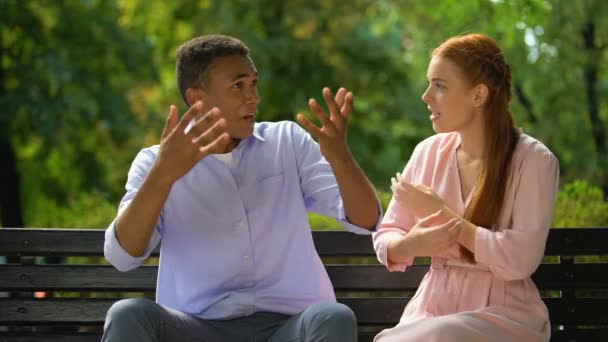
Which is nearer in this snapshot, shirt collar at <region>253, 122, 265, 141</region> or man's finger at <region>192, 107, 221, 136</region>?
man's finger at <region>192, 107, 221, 136</region>

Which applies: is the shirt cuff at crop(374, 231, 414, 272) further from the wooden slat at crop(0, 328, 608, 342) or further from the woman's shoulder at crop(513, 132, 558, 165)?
the wooden slat at crop(0, 328, 608, 342)

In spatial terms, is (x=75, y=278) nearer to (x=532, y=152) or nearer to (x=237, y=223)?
(x=237, y=223)

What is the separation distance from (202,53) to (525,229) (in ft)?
5.15

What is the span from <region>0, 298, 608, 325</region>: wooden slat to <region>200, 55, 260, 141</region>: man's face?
0.97m

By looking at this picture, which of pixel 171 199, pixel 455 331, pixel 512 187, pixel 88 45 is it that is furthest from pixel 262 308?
pixel 88 45

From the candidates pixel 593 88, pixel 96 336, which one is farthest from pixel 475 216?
pixel 593 88

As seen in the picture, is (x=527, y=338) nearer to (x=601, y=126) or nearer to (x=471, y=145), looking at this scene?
(x=471, y=145)

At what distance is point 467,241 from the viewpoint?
3.81 meters

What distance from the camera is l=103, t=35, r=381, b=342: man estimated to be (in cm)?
403

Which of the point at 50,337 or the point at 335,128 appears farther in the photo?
the point at 50,337

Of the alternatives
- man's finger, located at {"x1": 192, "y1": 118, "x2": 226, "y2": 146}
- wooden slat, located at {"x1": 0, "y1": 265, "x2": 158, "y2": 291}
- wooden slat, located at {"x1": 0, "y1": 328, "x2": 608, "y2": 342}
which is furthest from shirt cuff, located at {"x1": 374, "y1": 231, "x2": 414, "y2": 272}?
wooden slat, located at {"x1": 0, "y1": 265, "x2": 158, "y2": 291}

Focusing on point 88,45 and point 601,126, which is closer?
point 601,126

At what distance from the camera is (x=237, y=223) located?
426 centimetres

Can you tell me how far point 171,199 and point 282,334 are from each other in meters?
0.73
